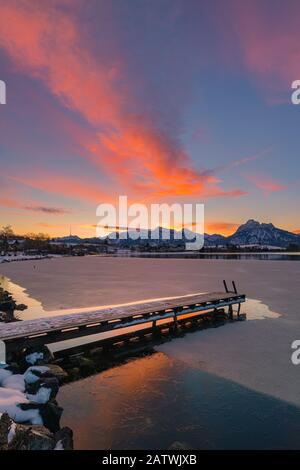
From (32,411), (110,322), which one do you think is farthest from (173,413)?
(110,322)

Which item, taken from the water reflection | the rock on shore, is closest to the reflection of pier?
the rock on shore

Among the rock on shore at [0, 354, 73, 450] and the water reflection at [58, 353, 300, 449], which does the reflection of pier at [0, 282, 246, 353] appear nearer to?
the rock on shore at [0, 354, 73, 450]

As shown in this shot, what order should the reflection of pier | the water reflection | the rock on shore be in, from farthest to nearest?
1. the reflection of pier
2. the water reflection
3. the rock on shore

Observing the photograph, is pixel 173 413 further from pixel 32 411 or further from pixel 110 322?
pixel 110 322

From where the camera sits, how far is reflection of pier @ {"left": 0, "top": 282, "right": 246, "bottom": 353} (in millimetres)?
10484

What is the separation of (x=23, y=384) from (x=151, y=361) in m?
4.49

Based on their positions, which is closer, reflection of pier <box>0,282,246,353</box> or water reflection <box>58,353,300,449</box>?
water reflection <box>58,353,300,449</box>

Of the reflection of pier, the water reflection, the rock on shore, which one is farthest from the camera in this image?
the reflection of pier

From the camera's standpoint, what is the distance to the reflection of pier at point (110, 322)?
10484mm

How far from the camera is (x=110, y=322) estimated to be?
12.9 m

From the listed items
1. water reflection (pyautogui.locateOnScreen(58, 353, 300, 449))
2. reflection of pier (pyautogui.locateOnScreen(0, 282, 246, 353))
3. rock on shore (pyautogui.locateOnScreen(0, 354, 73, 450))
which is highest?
reflection of pier (pyautogui.locateOnScreen(0, 282, 246, 353))

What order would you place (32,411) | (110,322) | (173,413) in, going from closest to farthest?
1. (32,411)
2. (173,413)
3. (110,322)

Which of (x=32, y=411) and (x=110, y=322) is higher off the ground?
(x=110, y=322)

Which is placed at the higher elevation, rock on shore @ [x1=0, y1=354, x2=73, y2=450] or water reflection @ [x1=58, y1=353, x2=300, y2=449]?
rock on shore @ [x1=0, y1=354, x2=73, y2=450]
